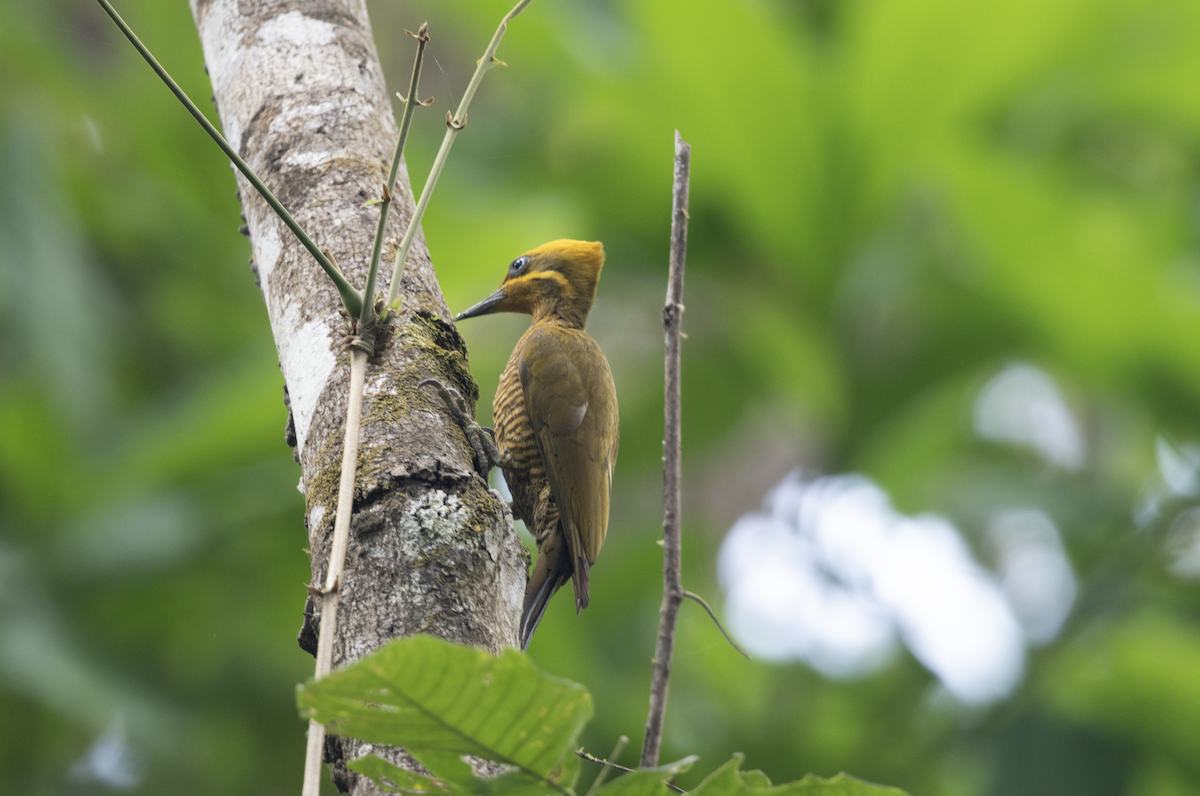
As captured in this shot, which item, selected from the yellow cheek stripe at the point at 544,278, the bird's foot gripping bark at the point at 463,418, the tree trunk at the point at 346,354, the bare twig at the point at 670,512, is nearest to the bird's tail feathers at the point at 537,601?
the bird's foot gripping bark at the point at 463,418

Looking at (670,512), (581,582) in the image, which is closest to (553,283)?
(581,582)

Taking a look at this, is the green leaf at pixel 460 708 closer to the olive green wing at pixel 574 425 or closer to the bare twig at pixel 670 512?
the bare twig at pixel 670 512

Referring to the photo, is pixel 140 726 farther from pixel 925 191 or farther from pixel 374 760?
pixel 925 191

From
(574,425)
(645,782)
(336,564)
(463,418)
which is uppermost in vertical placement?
(574,425)

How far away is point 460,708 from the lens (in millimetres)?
745

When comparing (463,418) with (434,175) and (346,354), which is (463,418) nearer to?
(346,354)

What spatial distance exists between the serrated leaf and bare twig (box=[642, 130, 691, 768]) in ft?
0.09

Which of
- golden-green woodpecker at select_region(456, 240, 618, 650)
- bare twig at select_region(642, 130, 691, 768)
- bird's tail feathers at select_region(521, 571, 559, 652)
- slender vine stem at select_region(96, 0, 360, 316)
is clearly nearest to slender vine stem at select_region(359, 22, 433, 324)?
slender vine stem at select_region(96, 0, 360, 316)

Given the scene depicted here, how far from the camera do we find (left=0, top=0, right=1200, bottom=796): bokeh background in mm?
3672

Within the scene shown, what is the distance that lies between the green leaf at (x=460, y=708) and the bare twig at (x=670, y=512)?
0.27 feet

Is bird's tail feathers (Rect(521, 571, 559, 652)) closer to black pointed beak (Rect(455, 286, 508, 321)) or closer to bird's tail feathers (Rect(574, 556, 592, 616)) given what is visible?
bird's tail feathers (Rect(574, 556, 592, 616))

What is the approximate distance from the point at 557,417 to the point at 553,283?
0.42m

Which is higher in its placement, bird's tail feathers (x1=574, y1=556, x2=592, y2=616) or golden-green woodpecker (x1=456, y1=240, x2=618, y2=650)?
golden-green woodpecker (x1=456, y1=240, x2=618, y2=650)

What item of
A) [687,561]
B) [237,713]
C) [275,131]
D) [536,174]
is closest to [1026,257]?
[687,561]
